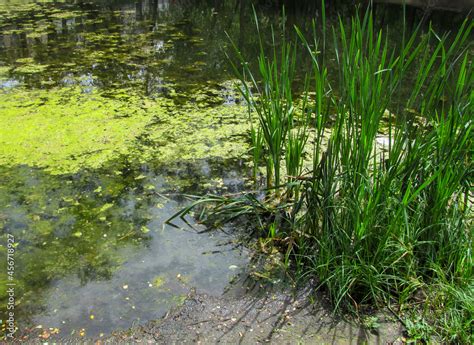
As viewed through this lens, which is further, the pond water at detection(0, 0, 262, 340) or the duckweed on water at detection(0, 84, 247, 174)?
the duckweed on water at detection(0, 84, 247, 174)

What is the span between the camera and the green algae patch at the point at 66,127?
8.74ft

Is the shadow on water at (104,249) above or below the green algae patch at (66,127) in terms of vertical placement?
below

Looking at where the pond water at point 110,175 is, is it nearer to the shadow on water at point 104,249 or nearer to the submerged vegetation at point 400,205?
the shadow on water at point 104,249

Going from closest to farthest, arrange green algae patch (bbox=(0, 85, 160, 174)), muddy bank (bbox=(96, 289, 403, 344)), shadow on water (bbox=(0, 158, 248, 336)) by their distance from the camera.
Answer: muddy bank (bbox=(96, 289, 403, 344)) → shadow on water (bbox=(0, 158, 248, 336)) → green algae patch (bbox=(0, 85, 160, 174))

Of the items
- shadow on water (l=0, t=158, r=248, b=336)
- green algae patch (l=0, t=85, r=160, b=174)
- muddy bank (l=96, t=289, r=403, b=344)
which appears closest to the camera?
muddy bank (l=96, t=289, r=403, b=344)

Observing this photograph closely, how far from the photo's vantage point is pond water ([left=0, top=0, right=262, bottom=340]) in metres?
1.76

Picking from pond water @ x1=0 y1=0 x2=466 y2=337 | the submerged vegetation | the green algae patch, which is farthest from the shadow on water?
the submerged vegetation

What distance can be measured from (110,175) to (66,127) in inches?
27.9

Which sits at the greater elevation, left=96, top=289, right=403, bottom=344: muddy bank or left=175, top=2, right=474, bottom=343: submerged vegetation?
left=175, top=2, right=474, bottom=343: submerged vegetation

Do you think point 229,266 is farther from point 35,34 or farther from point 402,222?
point 35,34

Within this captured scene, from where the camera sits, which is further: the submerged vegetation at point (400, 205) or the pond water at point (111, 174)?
the pond water at point (111, 174)

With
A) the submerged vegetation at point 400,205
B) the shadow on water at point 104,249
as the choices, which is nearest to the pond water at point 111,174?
the shadow on water at point 104,249

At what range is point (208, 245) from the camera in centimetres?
202

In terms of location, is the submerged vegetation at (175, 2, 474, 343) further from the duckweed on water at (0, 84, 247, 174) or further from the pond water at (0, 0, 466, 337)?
the duckweed on water at (0, 84, 247, 174)
